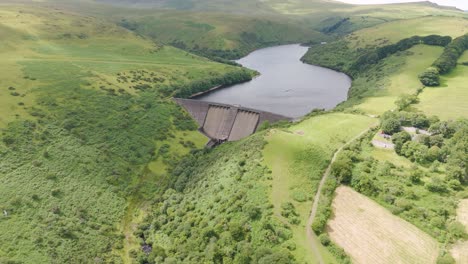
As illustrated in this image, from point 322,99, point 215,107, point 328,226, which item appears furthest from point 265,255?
point 322,99

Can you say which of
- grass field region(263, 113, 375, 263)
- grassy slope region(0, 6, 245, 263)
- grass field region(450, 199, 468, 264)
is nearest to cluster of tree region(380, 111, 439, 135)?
grass field region(263, 113, 375, 263)

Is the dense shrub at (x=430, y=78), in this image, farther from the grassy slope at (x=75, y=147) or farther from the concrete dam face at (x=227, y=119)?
the grassy slope at (x=75, y=147)

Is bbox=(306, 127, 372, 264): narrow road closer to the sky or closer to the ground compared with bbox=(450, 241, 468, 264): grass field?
closer to the ground

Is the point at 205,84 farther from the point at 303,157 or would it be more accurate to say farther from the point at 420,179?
the point at 420,179

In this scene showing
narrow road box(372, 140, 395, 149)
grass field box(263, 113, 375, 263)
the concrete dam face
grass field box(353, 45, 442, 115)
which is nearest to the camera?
grass field box(263, 113, 375, 263)

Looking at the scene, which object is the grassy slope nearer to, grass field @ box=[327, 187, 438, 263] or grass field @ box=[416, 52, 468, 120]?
grass field @ box=[327, 187, 438, 263]

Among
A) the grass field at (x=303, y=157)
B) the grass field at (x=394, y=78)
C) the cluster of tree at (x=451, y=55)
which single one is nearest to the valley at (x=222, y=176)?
the grass field at (x=303, y=157)

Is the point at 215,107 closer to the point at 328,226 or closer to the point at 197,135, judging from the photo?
the point at 197,135

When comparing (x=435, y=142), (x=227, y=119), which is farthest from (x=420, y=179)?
(x=227, y=119)
